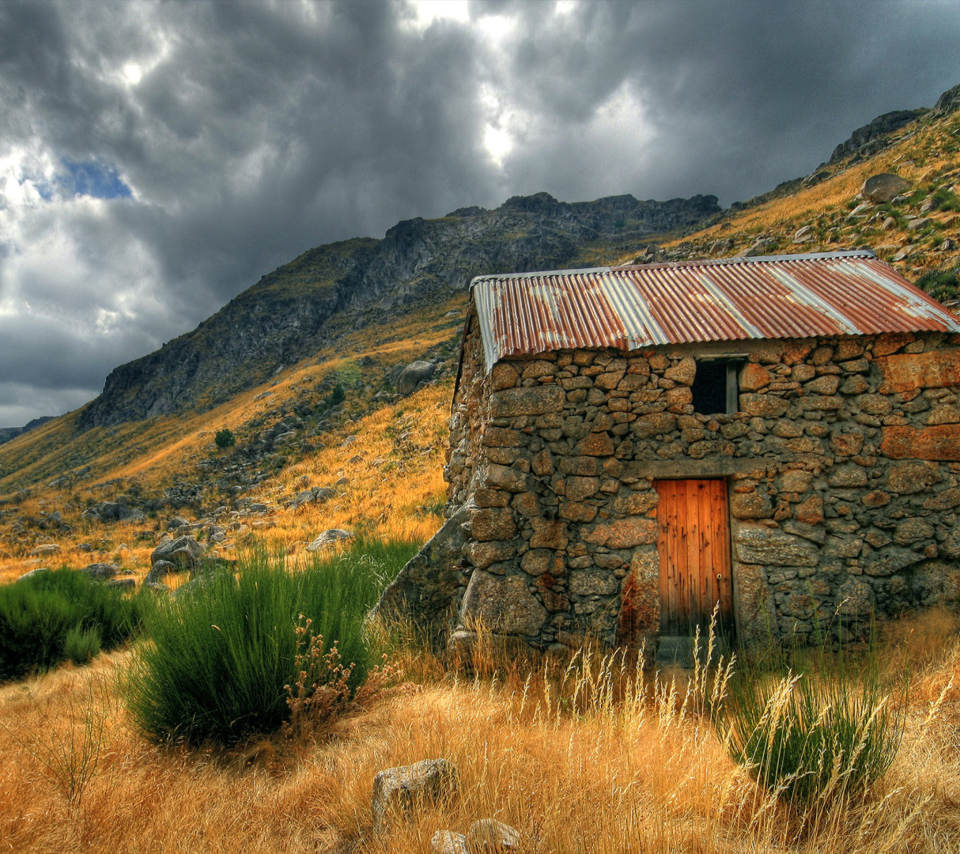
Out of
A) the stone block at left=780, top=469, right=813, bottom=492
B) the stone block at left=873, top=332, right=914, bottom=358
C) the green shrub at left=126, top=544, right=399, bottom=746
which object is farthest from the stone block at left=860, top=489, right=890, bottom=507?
the green shrub at left=126, top=544, right=399, bottom=746

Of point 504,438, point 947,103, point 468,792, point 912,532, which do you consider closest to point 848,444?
point 912,532

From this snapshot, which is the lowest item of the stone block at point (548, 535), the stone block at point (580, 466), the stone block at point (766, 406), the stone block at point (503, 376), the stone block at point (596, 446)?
the stone block at point (548, 535)

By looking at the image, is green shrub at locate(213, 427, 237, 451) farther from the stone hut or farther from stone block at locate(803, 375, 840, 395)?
stone block at locate(803, 375, 840, 395)

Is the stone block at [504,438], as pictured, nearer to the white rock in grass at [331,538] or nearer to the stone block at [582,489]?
the stone block at [582,489]

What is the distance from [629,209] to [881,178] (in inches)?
3398

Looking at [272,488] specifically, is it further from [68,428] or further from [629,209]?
[629,209]

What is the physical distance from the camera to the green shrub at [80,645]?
6863mm

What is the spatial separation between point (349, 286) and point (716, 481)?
8902cm

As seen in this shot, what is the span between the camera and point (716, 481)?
5633mm

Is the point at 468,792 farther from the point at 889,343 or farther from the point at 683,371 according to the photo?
the point at 889,343

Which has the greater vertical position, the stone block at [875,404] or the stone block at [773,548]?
the stone block at [875,404]

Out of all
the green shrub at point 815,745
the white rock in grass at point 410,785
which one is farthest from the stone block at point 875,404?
the white rock in grass at point 410,785

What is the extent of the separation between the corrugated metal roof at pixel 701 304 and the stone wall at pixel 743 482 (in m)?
0.17

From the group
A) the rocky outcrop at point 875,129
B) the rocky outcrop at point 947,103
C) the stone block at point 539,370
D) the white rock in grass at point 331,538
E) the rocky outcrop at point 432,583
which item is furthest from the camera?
the rocky outcrop at point 875,129
